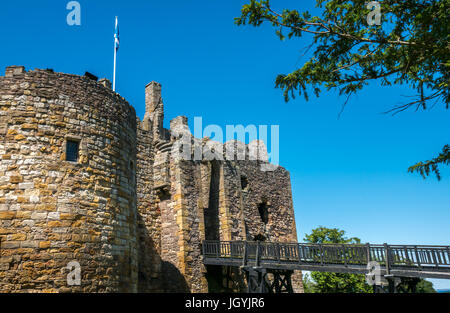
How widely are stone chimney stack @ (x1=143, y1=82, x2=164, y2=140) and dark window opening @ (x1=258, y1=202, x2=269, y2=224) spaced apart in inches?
362

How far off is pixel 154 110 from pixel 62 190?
38.8 feet

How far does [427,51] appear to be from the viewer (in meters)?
6.46

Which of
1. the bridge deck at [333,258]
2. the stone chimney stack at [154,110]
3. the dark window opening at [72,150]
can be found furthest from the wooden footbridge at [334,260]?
the dark window opening at [72,150]

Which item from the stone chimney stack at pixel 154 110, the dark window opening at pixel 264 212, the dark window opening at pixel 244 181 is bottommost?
the dark window opening at pixel 264 212

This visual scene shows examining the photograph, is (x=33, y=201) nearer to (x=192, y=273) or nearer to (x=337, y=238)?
(x=192, y=273)

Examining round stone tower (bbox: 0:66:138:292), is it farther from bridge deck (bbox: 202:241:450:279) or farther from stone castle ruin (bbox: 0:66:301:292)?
bridge deck (bbox: 202:241:450:279)

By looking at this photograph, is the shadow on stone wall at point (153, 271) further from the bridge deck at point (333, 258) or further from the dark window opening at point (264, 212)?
the dark window opening at point (264, 212)

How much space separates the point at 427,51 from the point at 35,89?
24.8 ft

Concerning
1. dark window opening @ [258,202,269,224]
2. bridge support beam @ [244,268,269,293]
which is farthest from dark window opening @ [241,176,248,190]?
bridge support beam @ [244,268,269,293]

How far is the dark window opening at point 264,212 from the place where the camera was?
24.1m

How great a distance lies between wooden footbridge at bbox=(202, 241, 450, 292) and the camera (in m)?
10.7
